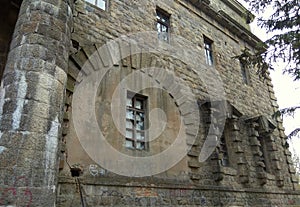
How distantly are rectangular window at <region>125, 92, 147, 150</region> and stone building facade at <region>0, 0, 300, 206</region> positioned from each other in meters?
0.03

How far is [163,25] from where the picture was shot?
8.53 meters

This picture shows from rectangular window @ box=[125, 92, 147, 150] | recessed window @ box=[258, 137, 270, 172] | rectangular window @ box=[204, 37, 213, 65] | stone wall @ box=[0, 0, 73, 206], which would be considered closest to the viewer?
stone wall @ box=[0, 0, 73, 206]

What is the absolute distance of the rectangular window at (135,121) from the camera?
5887mm

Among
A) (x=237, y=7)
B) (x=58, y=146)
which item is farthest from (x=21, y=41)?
(x=237, y=7)

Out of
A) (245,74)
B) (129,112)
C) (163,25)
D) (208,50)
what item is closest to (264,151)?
(245,74)

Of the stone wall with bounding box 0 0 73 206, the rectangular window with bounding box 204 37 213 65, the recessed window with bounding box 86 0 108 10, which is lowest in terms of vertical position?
the stone wall with bounding box 0 0 73 206

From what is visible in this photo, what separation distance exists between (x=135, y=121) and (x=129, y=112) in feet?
0.81

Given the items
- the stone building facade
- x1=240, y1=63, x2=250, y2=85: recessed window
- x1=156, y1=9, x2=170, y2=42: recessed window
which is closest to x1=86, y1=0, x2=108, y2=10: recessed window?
the stone building facade

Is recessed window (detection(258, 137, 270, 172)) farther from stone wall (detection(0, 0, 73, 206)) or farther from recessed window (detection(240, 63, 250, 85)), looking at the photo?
stone wall (detection(0, 0, 73, 206))

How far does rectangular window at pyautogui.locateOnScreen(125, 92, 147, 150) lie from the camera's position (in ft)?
19.3

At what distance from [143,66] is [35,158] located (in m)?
4.11

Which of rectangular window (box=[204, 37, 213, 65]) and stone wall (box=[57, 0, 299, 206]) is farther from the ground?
rectangular window (box=[204, 37, 213, 65])

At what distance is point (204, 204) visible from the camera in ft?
21.1

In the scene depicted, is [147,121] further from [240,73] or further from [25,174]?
[240,73]
